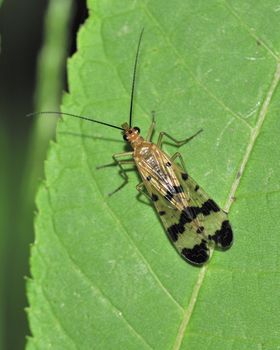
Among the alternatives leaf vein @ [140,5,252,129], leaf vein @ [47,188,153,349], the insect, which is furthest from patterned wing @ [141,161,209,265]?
leaf vein @ [140,5,252,129]

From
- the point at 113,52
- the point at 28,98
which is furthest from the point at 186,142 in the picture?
the point at 28,98

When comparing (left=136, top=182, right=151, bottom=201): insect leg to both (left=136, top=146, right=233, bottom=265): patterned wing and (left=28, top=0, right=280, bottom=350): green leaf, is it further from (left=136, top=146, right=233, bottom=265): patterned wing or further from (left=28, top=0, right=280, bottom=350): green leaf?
(left=28, top=0, right=280, bottom=350): green leaf

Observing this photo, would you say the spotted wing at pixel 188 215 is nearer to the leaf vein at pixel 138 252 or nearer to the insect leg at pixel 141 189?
the insect leg at pixel 141 189

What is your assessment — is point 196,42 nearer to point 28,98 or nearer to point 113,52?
point 113,52

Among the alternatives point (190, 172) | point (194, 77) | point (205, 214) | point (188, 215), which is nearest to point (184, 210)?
point (188, 215)

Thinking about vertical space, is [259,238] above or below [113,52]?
below

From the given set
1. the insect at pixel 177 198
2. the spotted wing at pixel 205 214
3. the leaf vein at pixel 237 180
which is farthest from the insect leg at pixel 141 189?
the leaf vein at pixel 237 180
